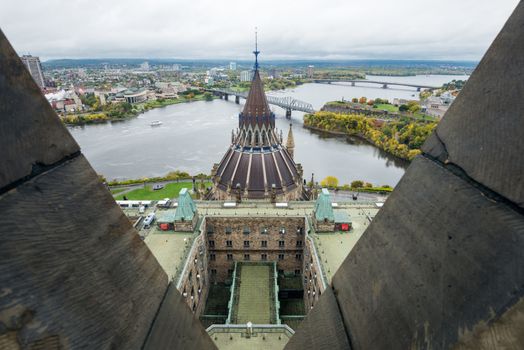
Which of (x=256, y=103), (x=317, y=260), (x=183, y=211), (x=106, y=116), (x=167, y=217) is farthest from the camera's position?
(x=106, y=116)

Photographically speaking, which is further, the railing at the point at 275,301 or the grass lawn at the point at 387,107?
the grass lawn at the point at 387,107

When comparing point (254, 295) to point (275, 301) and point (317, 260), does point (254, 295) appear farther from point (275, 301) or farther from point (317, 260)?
point (317, 260)

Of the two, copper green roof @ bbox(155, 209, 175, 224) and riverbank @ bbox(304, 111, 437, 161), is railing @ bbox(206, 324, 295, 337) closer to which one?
copper green roof @ bbox(155, 209, 175, 224)

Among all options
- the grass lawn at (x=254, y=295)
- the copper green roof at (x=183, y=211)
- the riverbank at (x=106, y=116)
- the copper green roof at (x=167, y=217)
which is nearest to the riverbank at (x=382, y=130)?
the grass lawn at (x=254, y=295)

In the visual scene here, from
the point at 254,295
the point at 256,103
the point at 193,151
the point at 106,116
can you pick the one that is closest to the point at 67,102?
the point at 106,116

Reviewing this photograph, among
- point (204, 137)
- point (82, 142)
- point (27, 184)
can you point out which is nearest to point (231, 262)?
point (27, 184)

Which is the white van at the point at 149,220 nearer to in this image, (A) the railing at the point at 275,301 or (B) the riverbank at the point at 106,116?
(A) the railing at the point at 275,301
